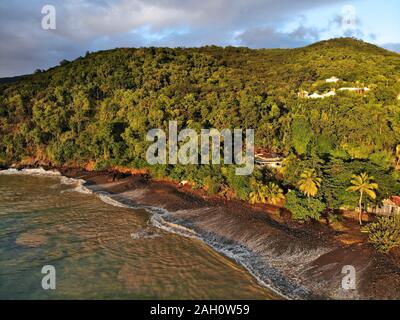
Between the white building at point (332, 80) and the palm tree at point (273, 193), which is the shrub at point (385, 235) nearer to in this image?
the palm tree at point (273, 193)

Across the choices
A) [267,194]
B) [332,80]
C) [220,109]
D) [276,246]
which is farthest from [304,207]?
[332,80]

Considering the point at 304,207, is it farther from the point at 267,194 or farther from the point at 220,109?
the point at 220,109

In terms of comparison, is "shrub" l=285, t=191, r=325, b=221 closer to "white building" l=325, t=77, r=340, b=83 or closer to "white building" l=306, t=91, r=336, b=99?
"white building" l=306, t=91, r=336, b=99

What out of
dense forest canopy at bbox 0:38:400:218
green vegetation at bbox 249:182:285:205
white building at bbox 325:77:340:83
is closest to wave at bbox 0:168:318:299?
green vegetation at bbox 249:182:285:205

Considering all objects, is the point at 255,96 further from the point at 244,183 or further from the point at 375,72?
the point at 244,183

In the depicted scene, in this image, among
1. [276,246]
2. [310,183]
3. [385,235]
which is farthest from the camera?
[310,183]
